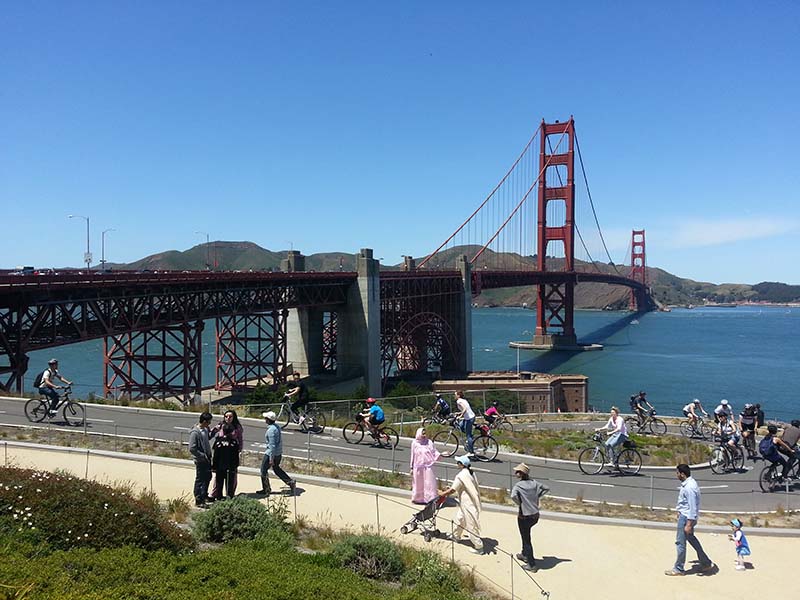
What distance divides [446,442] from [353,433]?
200 centimetres

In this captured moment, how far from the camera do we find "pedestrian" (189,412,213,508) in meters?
9.05

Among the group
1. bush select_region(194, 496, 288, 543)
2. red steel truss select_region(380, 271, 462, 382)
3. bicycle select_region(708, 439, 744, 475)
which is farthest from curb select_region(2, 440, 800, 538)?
red steel truss select_region(380, 271, 462, 382)

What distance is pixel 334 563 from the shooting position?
24.5 feet

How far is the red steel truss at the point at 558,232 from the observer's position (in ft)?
314

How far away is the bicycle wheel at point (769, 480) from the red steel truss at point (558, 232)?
80.0 metres

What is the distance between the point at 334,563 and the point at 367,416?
6754 millimetres

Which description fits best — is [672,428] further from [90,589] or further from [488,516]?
[90,589]

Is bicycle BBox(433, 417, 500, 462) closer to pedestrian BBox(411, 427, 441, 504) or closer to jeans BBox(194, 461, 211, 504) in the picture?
pedestrian BBox(411, 427, 441, 504)

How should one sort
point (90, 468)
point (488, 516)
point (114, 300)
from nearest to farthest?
→ 1. point (488, 516)
2. point (90, 468)
3. point (114, 300)

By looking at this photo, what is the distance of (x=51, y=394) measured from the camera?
14.6 meters

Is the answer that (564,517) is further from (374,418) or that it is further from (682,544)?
(374,418)

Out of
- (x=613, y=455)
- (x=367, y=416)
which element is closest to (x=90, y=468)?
(x=367, y=416)

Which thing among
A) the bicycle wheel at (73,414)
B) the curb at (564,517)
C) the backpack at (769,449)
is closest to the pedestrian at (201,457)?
the curb at (564,517)

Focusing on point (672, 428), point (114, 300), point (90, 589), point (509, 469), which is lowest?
point (672, 428)
